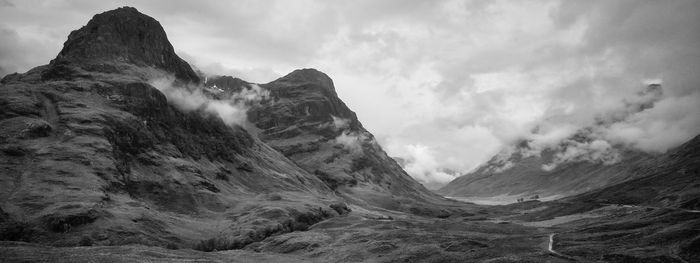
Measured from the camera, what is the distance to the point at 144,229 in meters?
145

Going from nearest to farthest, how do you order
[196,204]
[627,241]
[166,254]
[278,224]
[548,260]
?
[548,260], [166,254], [627,241], [278,224], [196,204]

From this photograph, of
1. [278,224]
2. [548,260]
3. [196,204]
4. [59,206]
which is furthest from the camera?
[196,204]

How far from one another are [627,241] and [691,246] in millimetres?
24167

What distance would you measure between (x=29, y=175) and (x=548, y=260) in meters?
160

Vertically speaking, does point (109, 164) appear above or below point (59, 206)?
above

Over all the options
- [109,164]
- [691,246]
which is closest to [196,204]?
[109,164]

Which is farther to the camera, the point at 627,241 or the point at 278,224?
the point at 278,224

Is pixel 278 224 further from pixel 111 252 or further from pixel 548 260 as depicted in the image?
pixel 548 260

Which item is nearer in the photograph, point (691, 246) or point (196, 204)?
point (691, 246)

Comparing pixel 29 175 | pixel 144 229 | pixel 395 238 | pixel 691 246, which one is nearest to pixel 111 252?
pixel 144 229

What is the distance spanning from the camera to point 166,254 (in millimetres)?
115062

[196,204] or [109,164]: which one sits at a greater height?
[109,164]

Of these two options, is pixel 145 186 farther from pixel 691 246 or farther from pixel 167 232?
pixel 691 246

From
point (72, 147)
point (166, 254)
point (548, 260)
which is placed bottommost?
point (166, 254)
